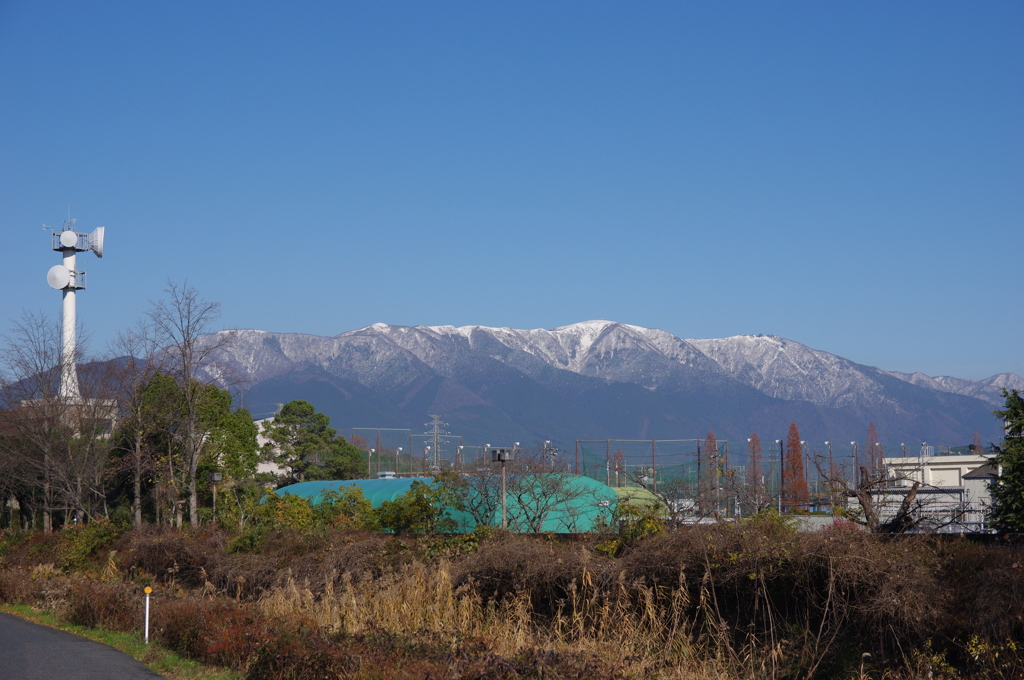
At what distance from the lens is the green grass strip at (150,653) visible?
45.2 feet

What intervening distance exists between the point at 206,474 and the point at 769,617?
28736 millimetres

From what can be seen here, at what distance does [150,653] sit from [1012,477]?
16776 millimetres

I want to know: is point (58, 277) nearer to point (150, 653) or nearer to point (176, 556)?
point (176, 556)

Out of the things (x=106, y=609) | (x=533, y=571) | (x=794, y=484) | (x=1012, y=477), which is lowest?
(x=794, y=484)

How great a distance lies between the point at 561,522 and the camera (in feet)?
88.3

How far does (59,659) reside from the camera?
1455 centimetres

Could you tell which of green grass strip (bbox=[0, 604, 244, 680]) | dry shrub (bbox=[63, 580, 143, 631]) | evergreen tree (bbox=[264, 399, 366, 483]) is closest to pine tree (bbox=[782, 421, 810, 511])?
dry shrub (bbox=[63, 580, 143, 631])

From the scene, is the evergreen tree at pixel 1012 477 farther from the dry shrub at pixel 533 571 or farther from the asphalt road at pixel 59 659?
the asphalt road at pixel 59 659

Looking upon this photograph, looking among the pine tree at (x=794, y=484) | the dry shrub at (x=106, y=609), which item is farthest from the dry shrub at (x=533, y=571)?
the pine tree at (x=794, y=484)

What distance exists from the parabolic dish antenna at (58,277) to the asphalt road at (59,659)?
50.3 meters

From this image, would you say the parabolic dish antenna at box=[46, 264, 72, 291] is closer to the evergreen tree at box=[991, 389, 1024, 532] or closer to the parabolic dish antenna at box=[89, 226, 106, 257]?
the parabolic dish antenna at box=[89, 226, 106, 257]

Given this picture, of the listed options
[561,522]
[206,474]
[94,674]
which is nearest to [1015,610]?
[94,674]

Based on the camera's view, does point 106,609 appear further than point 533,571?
Yes

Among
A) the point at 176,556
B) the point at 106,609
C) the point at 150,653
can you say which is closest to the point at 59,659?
the point at 150,653
